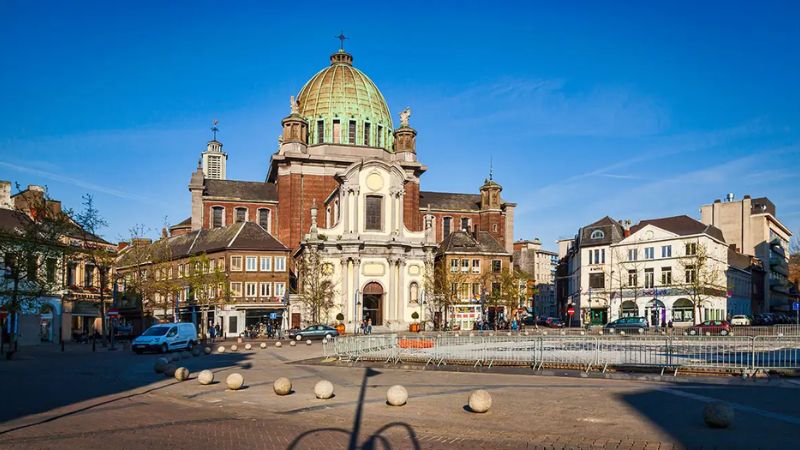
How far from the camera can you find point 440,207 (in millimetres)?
95375

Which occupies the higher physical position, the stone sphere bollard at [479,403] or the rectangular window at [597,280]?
the rectangular window at [597,280]

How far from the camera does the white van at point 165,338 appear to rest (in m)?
42.2

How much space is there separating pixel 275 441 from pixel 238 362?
21242 millimetres

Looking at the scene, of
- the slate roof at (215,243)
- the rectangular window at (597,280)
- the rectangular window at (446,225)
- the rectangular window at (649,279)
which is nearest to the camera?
the slate roof at (215,243)

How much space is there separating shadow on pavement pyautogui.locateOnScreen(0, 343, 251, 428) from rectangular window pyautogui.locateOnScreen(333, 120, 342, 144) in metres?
48.3

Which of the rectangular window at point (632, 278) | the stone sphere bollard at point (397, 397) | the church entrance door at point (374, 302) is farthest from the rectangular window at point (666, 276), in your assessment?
the stone sphere bollard at point (397, 397)

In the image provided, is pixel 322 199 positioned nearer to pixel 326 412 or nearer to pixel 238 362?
pixel 238 362

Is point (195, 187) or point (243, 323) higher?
point (195, 187)

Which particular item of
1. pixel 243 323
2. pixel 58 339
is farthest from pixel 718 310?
pixel 58 339

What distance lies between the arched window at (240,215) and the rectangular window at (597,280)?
1676 inches

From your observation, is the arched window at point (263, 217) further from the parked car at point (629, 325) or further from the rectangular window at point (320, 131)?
the parked car at point (629, 325)

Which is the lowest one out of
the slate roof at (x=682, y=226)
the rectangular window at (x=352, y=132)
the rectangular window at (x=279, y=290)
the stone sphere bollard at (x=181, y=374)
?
the stone sphere bollard at (x=181, y=374)

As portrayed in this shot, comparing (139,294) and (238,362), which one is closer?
(238,362)

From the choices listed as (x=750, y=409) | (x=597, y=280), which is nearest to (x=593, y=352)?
(x=750, y=409)
